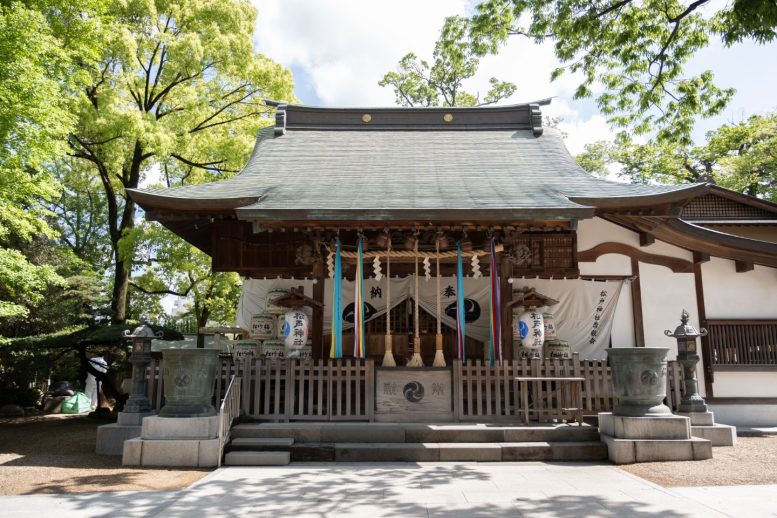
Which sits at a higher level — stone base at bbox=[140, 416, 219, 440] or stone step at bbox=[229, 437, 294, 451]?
stone base at bbox=[140, 416, 219, 440]

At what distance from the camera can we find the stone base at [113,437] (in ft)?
26.9

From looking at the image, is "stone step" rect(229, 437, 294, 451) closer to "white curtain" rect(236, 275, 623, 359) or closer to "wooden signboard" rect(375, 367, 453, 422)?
"wooden signboard" rect(375, 367, 453, 422)

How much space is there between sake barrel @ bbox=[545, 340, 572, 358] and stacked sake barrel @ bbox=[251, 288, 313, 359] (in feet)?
15.5

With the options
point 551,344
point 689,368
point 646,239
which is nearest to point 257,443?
point 551,344

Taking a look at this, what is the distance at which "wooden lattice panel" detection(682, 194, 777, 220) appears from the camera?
604 inches

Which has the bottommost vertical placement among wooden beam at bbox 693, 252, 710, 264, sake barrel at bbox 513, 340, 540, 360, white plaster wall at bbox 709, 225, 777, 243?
sake barrel at bbox 513, 340, 540, 360

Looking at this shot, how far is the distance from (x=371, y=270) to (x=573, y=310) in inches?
175

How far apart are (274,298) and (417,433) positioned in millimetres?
4233

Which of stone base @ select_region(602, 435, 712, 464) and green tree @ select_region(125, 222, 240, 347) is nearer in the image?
stone base @ select_region(602, 435, 712, 464)

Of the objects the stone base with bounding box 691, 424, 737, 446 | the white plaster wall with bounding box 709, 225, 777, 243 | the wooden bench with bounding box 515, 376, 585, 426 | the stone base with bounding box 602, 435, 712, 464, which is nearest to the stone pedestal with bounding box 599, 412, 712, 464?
the stone base with bounding box 602, 435, 712, 464

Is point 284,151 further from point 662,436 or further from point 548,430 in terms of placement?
point 662,436

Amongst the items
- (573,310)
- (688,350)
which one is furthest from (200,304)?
(688,350)

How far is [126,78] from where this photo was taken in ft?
48.6

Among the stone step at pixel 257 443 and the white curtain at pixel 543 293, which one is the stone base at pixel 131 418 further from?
the white curtain at pixel 543 293
